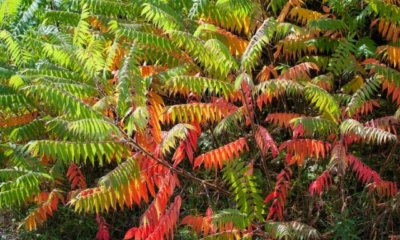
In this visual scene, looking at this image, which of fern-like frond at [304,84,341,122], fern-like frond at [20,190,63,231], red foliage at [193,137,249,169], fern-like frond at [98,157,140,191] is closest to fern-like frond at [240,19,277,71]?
fern-like frond at [304,84,341,122]

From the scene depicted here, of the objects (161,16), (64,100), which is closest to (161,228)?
(64,100)

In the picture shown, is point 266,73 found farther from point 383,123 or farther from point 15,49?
point 15,49

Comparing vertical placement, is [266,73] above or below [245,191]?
above

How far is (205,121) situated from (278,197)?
76cm

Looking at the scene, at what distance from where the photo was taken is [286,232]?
350 centimetres

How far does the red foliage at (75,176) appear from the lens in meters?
4.70

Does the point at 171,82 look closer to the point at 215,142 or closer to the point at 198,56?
the point at 198,56

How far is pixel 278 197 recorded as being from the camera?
13.1 ft

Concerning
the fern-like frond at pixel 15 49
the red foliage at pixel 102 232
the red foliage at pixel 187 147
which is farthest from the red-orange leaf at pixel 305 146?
the fern-like frond at pixel 15 49

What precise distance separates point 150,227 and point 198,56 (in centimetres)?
116

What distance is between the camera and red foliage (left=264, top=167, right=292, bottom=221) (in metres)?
3.91

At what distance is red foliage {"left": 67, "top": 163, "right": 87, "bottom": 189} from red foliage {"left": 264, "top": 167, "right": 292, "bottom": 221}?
1608 millimetres

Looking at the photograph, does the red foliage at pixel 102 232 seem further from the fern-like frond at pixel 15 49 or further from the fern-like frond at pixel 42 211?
the fern-like frond at pixel 15 49

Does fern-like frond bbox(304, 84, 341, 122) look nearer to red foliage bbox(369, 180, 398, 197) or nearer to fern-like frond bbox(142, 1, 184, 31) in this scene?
red foliage bbox(369, 180, 398, 197)
